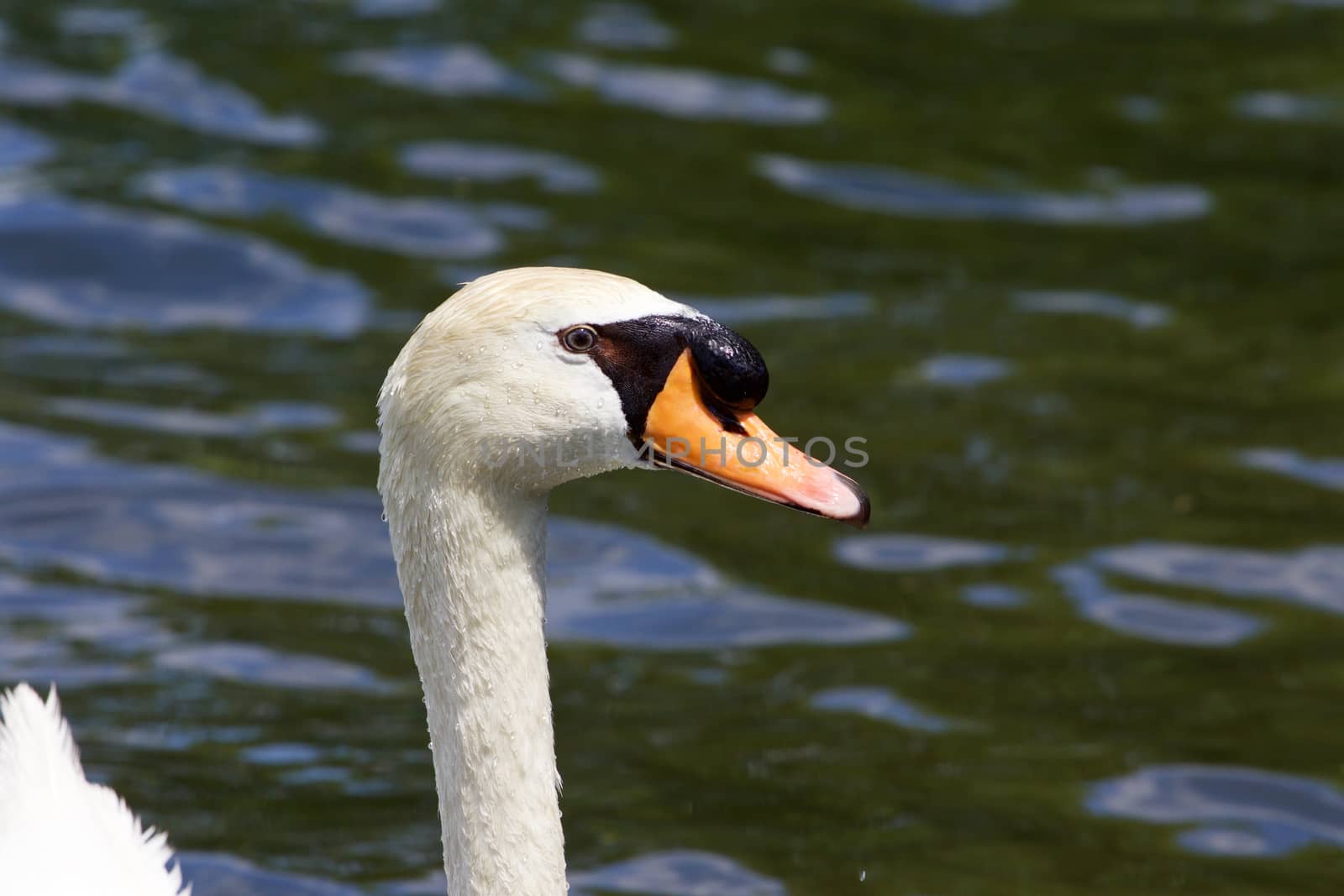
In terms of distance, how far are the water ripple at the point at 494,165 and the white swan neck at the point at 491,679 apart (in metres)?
7.55

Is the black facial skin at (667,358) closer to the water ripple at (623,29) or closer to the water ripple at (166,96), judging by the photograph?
the water ripple at (166,96)

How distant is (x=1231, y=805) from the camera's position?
655 cm

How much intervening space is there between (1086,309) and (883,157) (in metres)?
2.21

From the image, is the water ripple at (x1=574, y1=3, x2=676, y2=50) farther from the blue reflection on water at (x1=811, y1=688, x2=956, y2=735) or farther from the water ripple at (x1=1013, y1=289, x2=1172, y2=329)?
the blue reflection on water at (x1=811, y1=688, x2=956, y2=735)

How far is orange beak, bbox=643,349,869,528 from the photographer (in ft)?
13.0

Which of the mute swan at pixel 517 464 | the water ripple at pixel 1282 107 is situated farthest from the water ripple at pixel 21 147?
the mute swan at pixel 517 464

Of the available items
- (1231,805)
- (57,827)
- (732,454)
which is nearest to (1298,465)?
(1231,805)

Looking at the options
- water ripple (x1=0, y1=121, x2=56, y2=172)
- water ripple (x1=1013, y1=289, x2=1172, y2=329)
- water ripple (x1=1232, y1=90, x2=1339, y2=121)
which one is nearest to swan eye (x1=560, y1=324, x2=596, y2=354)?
water ripple (x1=1013, y1=289, x2=1172, y2=329)

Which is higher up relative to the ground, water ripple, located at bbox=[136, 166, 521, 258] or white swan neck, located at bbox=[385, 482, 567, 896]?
white swan neck, located at bbox=[385, 482, 567, 896]

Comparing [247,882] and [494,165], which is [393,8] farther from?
[247,882]

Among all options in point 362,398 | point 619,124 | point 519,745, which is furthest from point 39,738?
point 619,124

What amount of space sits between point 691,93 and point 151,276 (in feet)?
12.2

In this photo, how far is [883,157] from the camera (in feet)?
40.1

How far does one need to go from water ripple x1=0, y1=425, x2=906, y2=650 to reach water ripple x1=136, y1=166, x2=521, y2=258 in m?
2.85
